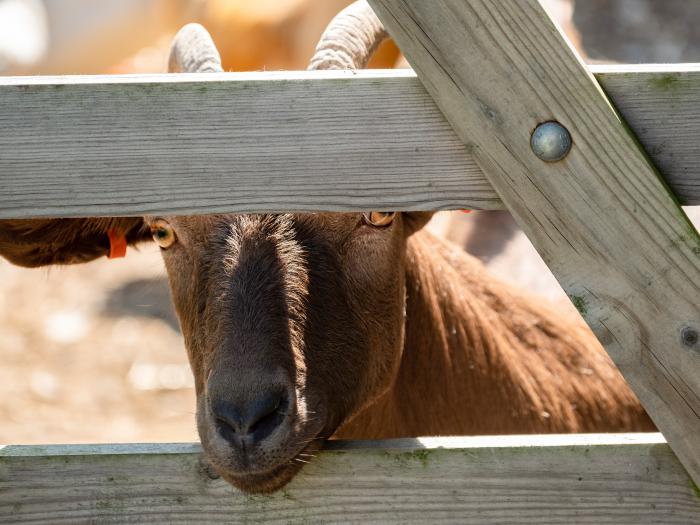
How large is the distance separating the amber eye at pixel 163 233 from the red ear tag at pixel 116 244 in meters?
0.23

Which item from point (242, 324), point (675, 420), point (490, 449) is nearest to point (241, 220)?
point (242, 324)

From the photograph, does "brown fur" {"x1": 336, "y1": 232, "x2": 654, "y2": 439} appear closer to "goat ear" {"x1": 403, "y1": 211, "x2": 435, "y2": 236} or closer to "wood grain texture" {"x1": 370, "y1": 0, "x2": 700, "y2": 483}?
"goat ear" {"x1": 403, "y1": 211, "x2": 435, "y2": 236}

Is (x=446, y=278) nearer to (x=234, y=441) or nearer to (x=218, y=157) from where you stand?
(x=234, y=441)

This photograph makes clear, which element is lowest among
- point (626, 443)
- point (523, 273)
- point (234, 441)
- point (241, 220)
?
point (626, 443)

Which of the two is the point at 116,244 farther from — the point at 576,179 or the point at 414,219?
the point at 576,179

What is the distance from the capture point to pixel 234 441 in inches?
92.4

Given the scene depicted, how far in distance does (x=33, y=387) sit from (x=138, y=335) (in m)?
1.02

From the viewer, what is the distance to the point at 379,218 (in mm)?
3145

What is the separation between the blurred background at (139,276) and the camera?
22.7 ft

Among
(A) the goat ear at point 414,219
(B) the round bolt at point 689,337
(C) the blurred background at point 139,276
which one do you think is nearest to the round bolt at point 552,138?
(B) the round bolt at point 689,337

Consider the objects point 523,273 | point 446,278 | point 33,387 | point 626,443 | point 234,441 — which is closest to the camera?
point 626,443

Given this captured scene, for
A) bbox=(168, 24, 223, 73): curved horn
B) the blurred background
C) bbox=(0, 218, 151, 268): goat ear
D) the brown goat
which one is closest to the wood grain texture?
the brown goat

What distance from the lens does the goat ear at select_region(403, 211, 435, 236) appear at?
334 centimetres

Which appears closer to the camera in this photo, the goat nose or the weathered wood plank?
the weathered wood plank
